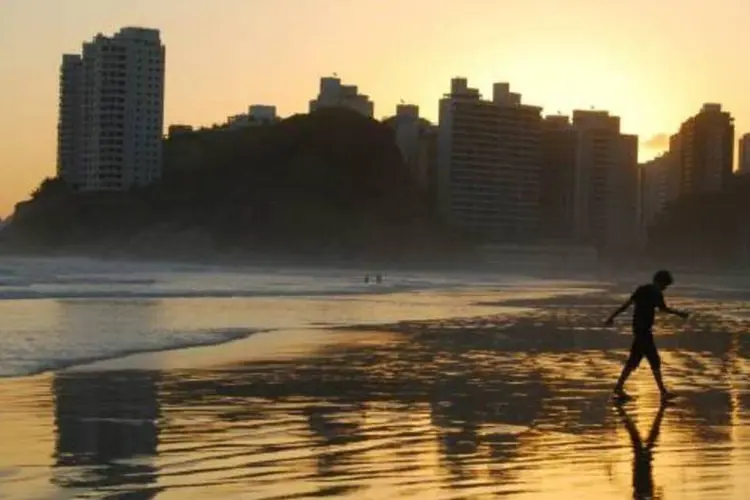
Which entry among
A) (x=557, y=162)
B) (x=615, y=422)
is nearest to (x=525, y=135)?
(x=557, y=162)

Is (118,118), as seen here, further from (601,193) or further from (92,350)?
(92,350)

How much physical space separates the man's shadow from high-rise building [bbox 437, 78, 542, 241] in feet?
518

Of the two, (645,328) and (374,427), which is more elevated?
(645,328)

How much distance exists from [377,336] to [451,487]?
15274mm

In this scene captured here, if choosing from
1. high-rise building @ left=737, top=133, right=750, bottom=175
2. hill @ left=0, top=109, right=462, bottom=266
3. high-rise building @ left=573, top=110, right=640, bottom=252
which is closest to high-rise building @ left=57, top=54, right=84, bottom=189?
hill @ left=0, top=109, right=462, bottom=266

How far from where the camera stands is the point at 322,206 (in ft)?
542

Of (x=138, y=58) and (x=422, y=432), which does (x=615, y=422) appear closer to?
(x=422, y=432)

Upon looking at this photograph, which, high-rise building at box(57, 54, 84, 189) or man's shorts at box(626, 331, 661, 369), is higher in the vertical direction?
high-rise building at box(57, 54, 84, 189)

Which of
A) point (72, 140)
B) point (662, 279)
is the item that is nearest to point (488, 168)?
point (72, 140)

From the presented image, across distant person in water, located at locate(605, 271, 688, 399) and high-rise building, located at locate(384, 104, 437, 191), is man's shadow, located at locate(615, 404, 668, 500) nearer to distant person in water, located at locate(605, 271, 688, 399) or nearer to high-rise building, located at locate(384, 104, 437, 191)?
distant person in water, located at locate(605, 271, 688, 399)

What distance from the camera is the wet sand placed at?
25.4ft

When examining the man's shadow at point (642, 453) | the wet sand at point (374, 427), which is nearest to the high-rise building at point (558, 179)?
the wet sand at point (374, 427)

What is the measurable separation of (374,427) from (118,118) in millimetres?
178458

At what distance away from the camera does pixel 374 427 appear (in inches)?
410
